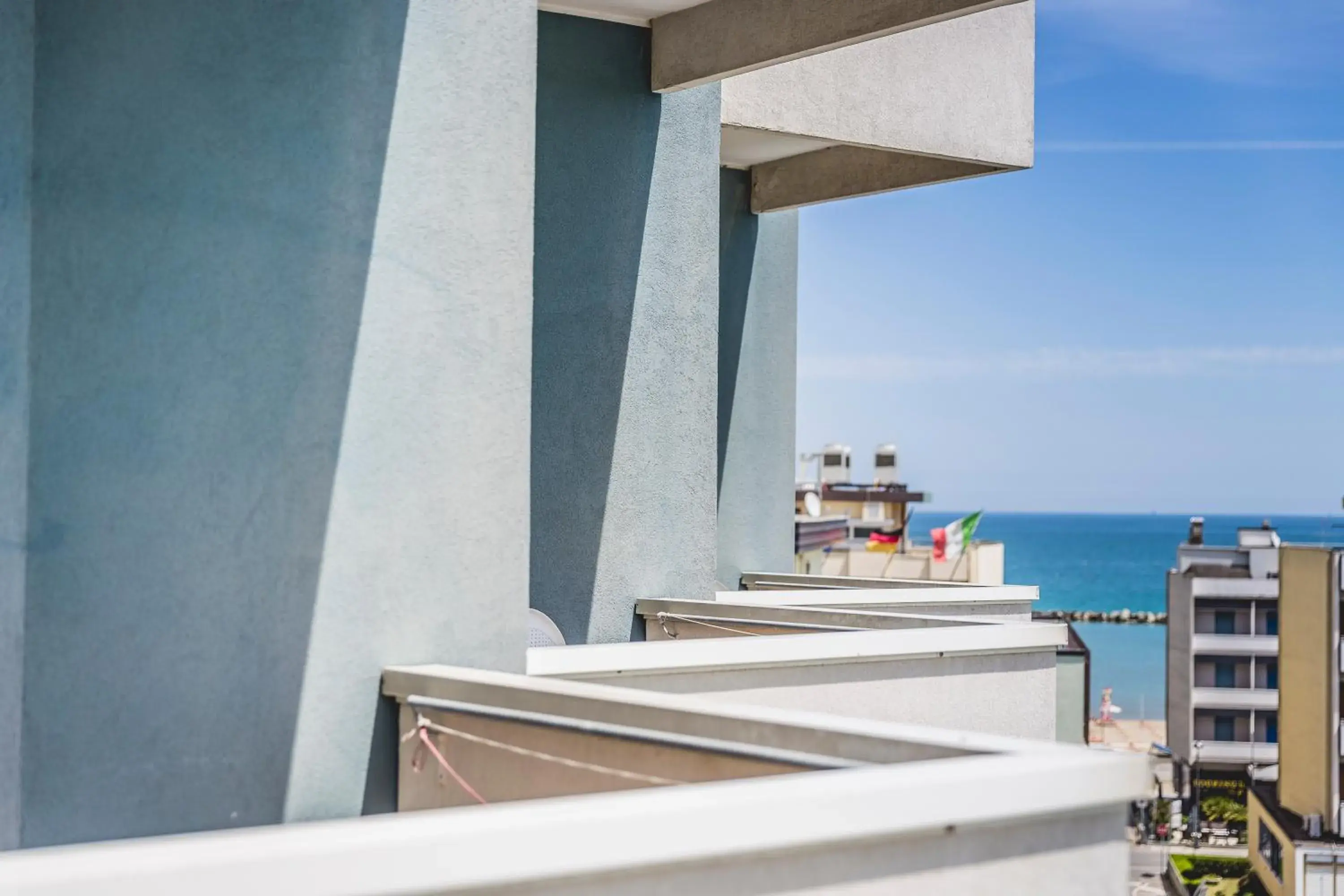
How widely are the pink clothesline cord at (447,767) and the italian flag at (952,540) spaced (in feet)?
99.3

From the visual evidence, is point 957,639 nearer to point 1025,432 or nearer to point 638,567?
point 638,567

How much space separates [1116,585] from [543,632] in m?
131

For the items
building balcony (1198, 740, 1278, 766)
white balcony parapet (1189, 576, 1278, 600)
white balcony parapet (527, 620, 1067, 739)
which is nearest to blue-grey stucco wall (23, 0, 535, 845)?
white balcony parapet (527, 620, 1067, 739)

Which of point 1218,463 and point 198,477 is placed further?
point 1218,463

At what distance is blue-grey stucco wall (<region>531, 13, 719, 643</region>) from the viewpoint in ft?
26.2

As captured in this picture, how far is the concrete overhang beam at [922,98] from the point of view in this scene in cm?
930

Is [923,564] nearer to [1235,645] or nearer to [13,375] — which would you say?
[1235,645]

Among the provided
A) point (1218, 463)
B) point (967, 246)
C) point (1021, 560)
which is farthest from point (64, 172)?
point (1021, 560)

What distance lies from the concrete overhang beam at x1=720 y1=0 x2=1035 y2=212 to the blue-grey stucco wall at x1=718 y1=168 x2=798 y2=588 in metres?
1.66

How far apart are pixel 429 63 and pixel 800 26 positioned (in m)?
2.77

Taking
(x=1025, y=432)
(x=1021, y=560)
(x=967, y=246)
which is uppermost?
(x=967, y=246)

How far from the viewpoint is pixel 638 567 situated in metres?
8.17

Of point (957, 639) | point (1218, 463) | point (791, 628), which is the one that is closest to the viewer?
point (957, 639)

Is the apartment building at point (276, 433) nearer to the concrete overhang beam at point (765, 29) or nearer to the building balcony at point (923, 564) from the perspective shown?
the concrete overhang beam at point (765, 29)
